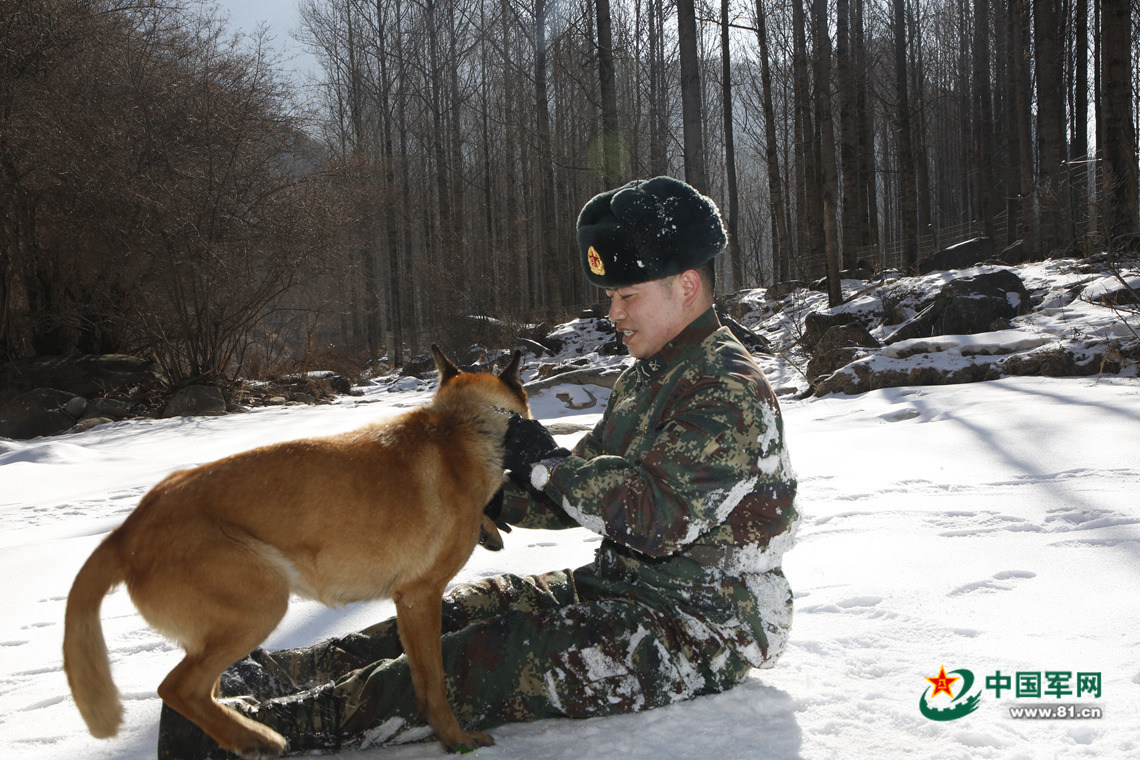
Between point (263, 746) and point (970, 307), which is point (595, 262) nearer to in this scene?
point (263, 746)

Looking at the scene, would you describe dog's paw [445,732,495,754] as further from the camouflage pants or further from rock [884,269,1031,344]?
rock [884,269,1031,344]

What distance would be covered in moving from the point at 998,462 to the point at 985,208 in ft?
88.1

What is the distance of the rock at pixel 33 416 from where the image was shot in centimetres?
1050

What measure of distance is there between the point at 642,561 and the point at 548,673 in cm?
49

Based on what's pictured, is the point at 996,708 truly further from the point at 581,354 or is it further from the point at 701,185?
the point at 581,354

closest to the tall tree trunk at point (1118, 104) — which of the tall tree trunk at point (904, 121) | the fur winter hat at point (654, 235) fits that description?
the tall tree trunk at point (904, 121)

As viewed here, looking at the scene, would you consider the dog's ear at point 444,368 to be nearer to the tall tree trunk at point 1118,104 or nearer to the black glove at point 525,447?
the black glove at point 525,447

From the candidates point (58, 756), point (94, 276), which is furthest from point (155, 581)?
point (94, 276)

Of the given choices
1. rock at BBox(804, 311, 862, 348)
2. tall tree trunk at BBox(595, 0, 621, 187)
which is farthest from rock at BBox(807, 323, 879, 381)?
tall tree trunk at BBox(595, 0, 621, 187)

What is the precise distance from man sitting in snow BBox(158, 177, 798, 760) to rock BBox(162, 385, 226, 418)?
33.6ft

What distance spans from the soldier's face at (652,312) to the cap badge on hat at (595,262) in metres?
0.10

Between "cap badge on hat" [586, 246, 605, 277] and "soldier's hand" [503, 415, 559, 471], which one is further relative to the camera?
"cap badge on hat" [586, 246, 605, 277]

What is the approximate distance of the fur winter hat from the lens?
2.37 meters

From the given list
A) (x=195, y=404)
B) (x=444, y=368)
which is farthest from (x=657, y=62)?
A: (x=444, y=368)
